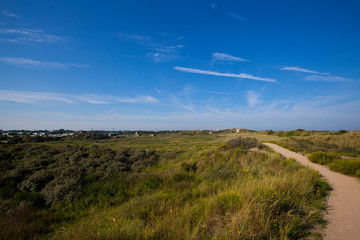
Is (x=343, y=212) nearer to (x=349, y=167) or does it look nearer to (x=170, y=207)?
(x=170, y=207)

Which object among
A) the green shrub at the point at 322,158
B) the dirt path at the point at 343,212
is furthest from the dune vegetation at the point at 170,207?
the green shrub at the point at 322,158

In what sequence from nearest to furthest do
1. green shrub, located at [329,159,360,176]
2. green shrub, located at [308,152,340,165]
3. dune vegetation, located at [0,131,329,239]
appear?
1. dune vegetation, located at [0,131,329,239]
2. green shrub, located at [329,159,360,176]
3. green shrub, located at [308,152,340,165]

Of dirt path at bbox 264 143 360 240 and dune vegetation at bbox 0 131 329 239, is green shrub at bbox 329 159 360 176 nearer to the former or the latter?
dirt path at bbox 264 143 360 240

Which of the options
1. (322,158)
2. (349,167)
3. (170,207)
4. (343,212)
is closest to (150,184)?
(170,207)

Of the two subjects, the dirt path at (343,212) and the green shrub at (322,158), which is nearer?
the dirt path at (343,212)

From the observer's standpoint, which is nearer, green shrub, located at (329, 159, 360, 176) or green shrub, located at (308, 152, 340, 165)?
green shrub, located at (329, 159, 360, 176)

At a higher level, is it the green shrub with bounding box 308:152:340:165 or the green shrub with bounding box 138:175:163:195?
the green shrub with bounding box 308:152:340:165

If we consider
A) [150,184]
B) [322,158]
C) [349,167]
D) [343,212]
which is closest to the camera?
[343,212]

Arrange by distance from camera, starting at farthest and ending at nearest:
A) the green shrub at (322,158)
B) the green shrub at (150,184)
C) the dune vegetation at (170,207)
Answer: the green shrub at (322,158) < the green shrub at (150,184) < the dune vegetation at (170,207)

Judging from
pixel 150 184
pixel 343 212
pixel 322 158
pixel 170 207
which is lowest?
pixel 150 184

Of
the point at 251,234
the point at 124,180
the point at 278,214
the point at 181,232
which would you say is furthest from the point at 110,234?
the point at 124,180

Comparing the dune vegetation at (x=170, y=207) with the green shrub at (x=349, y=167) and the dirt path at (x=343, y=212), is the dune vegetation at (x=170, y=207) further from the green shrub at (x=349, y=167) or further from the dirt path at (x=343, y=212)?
the green shrub at (x=349, y=167)

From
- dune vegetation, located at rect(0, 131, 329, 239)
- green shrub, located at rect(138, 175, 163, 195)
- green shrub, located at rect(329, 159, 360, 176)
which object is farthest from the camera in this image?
green shrub, located at rect(138, 175, 163, 195)

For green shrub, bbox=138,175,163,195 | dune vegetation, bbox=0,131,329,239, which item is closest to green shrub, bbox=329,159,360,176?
dune vegetation, bbox=0,131,329,239
